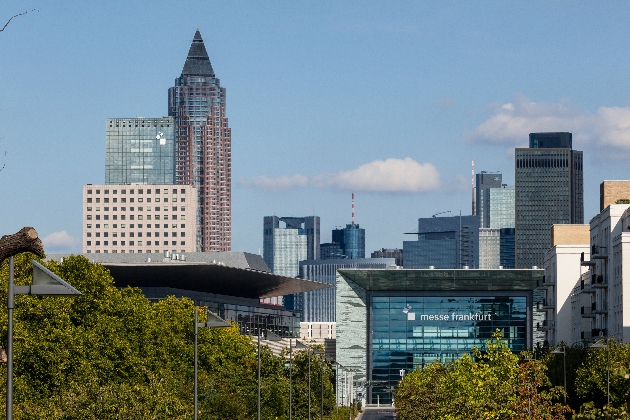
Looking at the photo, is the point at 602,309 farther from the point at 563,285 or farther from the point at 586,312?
the point at 563,285

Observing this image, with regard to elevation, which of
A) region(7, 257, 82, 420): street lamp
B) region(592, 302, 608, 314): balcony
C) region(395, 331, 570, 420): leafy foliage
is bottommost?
region(395, 331, 570, 420): leafy foliage

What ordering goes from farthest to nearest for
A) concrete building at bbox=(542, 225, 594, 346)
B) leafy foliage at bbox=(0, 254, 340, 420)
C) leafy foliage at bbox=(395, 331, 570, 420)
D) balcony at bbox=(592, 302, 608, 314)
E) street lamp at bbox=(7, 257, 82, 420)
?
1. concrete building at bbox=(542, 225, 594, 346)
2. balcony at bbox=(592, 302, 608, 314)
3. leafy foliage at bbox=(395, 331, 570, 420)
4. leafy foliage at bbox=(0, 254, 340, 420)
5. street lamp at bbox=(7, 257, 82, 420)

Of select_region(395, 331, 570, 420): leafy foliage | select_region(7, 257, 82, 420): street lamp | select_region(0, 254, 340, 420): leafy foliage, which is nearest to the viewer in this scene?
select_region(7, 257, 82, 420): street lamp

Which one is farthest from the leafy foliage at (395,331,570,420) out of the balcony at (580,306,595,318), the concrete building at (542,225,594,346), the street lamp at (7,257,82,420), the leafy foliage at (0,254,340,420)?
the concrete building at (542,225,594,346)

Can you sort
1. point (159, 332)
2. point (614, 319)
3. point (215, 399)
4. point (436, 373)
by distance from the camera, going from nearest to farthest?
point (215, 399)
point (159, 332)
point (436, 373)
point (614, 319)

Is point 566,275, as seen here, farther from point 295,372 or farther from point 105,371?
point 105,371

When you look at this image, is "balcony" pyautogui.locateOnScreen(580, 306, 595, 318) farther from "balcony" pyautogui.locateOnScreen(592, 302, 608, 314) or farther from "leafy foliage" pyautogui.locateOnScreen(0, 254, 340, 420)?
"leafy foliage" pyautogui.locateOnScreen(0, 254, 340, 420)

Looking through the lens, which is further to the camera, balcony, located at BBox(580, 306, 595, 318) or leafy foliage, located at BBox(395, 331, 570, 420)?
balcony, located at BBox(580, 306, 595, 318)

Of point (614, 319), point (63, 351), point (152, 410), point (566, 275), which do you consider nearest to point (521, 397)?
point (152, 410)

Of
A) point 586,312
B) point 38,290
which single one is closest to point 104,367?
point 38,290

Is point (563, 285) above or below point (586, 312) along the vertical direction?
above

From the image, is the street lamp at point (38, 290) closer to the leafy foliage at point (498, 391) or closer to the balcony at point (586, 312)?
the leafy foliage at point (498, 391)

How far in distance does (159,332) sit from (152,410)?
3921 centimetres

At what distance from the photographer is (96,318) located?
74.3 meters
